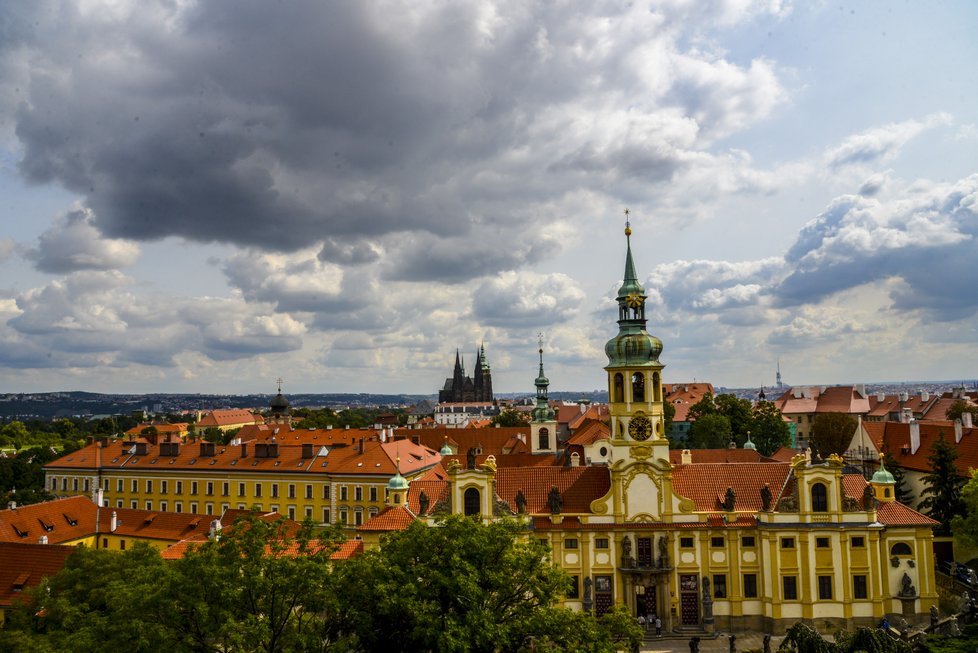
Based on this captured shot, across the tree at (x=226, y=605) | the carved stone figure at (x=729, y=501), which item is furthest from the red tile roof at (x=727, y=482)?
the tree at (x=226, y=605)

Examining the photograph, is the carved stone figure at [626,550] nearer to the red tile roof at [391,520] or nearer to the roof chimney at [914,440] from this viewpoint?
the red tile roof at [391,520]

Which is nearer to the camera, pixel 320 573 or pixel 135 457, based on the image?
pixel 320 573

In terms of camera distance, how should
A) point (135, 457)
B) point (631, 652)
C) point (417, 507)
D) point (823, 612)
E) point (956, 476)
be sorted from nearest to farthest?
1. point (631, 652)
2. point (823, 612)
3. point (417, 507)
4. point (956, 476)
5. point (135, 457)

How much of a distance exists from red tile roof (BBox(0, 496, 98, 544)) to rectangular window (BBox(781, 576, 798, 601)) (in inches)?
1892

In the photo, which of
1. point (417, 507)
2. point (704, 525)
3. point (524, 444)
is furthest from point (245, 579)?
point (524, 444)

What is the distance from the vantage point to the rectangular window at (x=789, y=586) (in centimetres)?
3925

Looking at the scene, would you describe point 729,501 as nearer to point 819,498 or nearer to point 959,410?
point 819,498

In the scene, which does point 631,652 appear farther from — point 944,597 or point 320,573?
point 944,597

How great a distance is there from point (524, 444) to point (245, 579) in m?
68.8

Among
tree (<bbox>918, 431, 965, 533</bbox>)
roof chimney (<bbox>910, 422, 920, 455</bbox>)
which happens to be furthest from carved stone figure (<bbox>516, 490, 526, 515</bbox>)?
roof chimney (<bbox>910, 422, 920, 455</bbox>)

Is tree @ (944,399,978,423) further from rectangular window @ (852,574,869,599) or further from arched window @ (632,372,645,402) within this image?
arched window @ (632,372,645,402)

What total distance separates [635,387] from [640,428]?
8.18ft

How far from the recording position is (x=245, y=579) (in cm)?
2183

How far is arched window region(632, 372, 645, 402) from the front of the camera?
43125 millimetres
